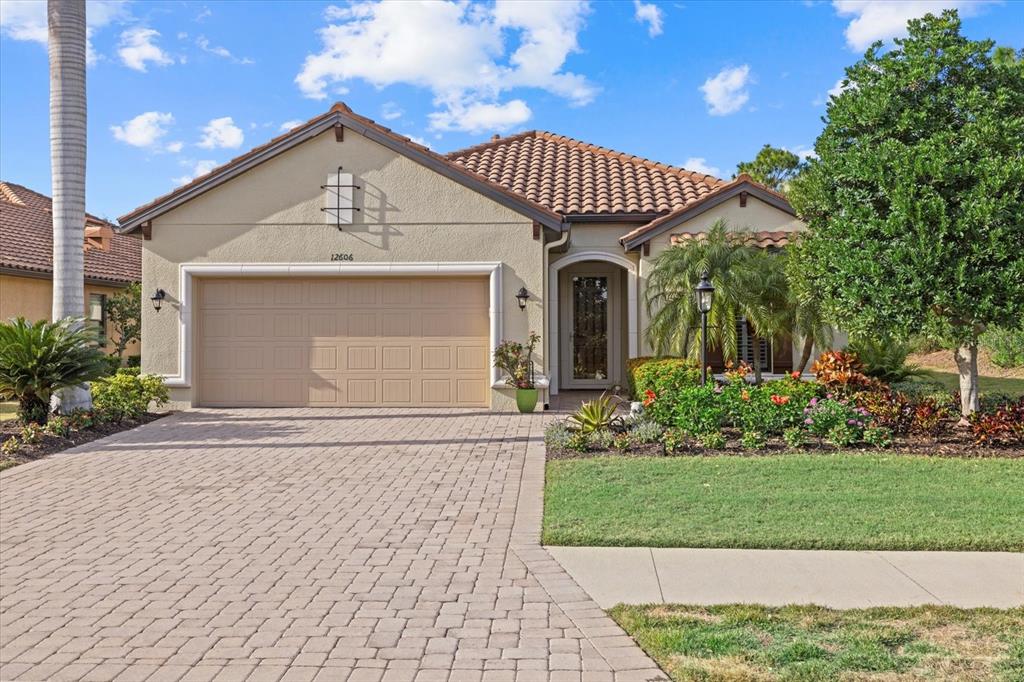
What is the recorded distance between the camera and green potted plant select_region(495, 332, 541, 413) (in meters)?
13.6

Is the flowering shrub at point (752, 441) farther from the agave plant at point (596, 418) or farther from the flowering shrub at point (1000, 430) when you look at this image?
the flowering shrub at point (1000, 430)

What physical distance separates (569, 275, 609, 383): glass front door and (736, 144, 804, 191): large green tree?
51.2 ft

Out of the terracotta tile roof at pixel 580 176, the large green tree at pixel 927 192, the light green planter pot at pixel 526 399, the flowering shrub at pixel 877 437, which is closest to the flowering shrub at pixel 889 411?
the flowering shrub at pixel 877 437

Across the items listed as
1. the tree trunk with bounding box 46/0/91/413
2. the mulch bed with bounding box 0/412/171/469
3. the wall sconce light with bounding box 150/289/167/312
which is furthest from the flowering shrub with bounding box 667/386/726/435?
the wall sconce light with bounding box 150/289/167/312

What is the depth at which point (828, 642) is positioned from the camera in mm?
4082

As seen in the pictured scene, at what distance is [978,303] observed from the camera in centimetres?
886

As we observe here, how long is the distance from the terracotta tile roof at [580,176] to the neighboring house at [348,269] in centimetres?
138

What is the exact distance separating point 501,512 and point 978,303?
5.97 m

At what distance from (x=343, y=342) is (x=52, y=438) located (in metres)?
5.03

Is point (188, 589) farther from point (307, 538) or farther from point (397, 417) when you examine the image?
point (397, 417)

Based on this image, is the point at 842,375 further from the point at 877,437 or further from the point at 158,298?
the point at 158,298

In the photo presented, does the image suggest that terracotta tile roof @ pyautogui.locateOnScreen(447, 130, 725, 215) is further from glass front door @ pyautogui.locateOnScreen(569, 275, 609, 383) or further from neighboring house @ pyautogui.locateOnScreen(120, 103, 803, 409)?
glass front door @ pyautogui.locateOnScreen(569, 275, 609, 383)

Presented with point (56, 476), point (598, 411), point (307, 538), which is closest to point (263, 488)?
point (307, 538)

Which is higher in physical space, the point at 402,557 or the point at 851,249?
the point at 851,249
